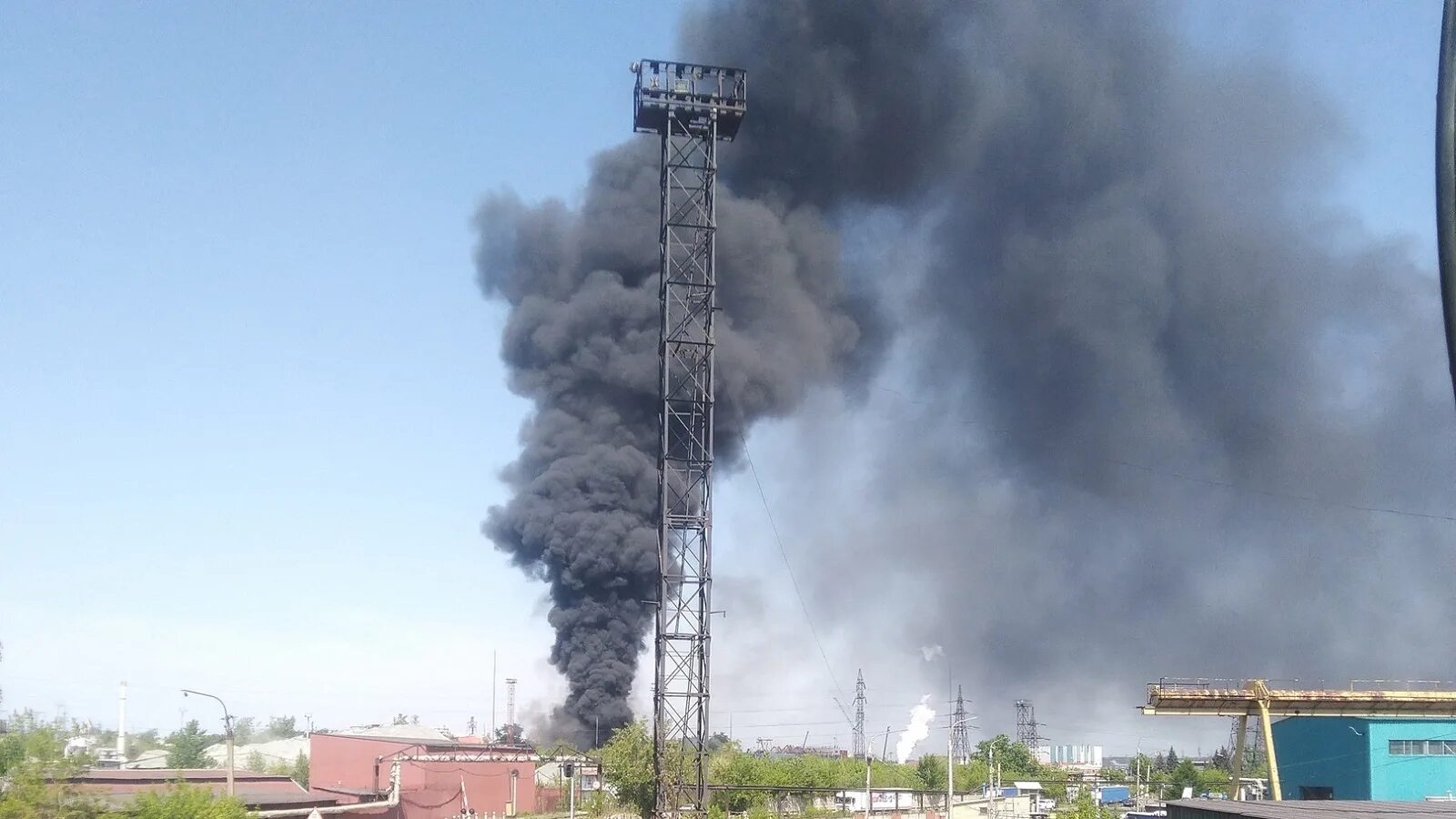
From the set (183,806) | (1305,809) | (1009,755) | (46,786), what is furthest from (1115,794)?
(46,786)

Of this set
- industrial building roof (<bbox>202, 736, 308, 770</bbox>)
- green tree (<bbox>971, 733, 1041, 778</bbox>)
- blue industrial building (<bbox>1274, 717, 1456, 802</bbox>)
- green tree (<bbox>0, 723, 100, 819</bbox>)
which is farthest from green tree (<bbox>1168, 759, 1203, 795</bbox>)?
green tree (<bbox>0, 723, 100, 819</bbox>)

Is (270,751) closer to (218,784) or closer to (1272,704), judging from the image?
(218,784)

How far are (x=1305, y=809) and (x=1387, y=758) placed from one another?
25.2 meters

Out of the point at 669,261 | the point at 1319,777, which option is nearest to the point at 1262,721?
the point at 1319,777

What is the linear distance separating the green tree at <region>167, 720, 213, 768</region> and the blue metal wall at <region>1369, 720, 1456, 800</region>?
70.2 metres

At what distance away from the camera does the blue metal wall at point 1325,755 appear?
52.3m

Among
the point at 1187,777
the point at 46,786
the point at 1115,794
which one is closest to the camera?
the point at 46,786

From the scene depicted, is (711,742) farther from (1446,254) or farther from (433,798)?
(1446,254)

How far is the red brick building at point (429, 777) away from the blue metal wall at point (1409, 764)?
36.1 meters

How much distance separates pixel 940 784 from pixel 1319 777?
153ft

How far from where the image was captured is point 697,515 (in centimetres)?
4634

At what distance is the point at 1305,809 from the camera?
1195 inches

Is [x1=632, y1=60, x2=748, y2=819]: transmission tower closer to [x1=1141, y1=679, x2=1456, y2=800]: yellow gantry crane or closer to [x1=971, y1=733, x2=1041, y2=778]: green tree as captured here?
[x1=1141, y1=679, x2=1456, y2=800]: yellow gantry crane

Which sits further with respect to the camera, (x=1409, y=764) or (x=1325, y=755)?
(x=1325, y=755)
